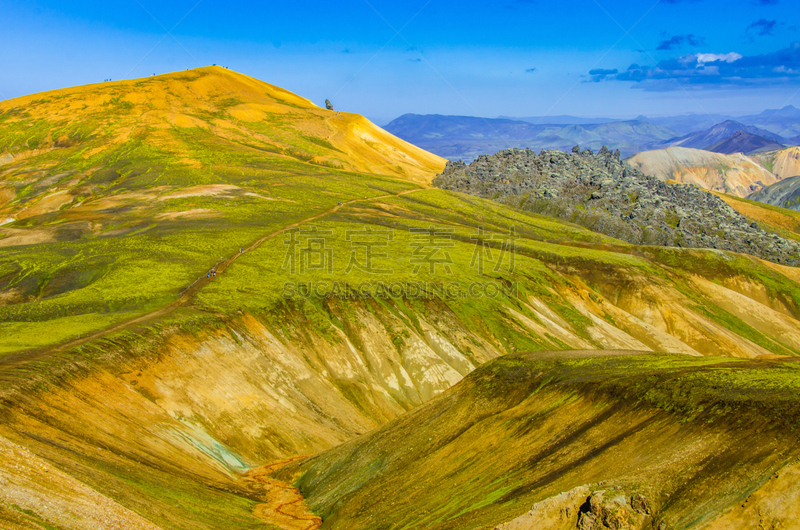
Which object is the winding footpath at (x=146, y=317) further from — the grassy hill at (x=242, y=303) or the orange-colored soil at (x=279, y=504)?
the orange-colored soil at (x=279, y=504)

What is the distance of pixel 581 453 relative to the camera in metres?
33.1

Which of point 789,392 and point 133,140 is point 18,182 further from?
point 789,392

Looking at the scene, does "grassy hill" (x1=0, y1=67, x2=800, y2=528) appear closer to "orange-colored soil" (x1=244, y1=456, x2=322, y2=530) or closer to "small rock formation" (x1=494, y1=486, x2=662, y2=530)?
"orange-colored soil" (x1=244, y1=456, x2=322, y2=530)

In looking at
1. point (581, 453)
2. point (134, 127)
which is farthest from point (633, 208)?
point (134, 127)

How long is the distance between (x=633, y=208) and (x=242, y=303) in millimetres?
141770

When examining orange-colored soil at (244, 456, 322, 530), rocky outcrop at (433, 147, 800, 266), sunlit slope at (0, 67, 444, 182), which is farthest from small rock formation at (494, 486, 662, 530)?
sunlit slope at (0, 67, 444, 182)

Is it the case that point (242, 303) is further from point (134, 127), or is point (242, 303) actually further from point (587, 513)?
point (134, 127)

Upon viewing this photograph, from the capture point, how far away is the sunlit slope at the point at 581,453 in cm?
2586

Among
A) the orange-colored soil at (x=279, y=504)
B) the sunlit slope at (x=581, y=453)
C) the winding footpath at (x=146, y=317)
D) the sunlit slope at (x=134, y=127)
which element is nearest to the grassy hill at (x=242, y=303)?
the winding footpath at (x=146, y=317)

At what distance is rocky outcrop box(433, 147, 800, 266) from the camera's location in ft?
536

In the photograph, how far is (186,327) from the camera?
206ft

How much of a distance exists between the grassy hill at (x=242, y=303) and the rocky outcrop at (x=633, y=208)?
20.2 metres

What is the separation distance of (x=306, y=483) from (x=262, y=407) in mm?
13998

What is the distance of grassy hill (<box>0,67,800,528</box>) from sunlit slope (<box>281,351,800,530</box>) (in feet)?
32.2
